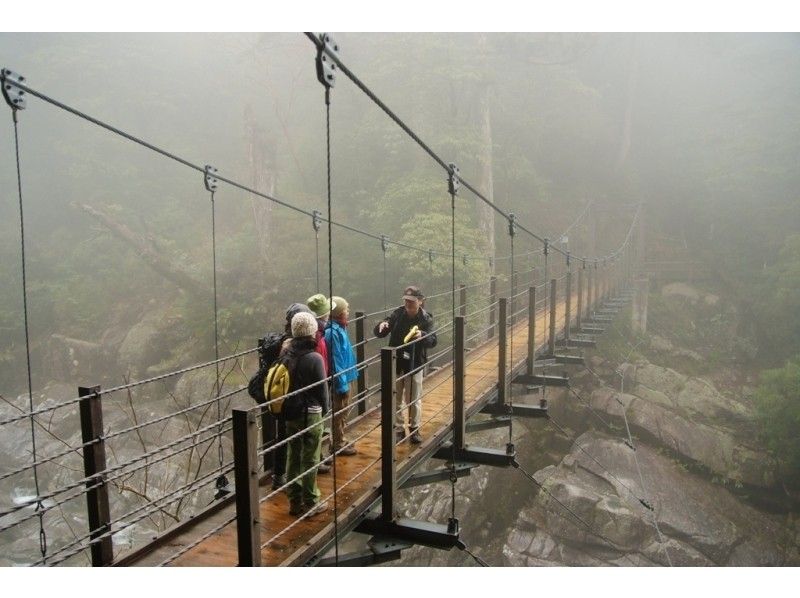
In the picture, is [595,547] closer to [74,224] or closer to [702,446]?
[702,446]

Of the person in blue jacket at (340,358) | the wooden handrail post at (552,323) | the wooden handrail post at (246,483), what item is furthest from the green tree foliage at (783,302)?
the wooden handrail post at (246,483)

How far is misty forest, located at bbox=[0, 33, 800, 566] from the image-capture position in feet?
24.3

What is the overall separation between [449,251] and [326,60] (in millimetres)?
6752

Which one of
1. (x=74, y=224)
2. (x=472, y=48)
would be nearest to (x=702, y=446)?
(x=472, y=48)

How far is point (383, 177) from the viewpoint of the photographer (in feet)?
35.4

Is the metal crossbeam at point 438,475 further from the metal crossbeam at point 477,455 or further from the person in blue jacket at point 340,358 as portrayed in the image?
the person in blue jacket at point 340,358

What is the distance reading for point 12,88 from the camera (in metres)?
2.20

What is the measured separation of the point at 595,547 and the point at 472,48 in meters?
8.20

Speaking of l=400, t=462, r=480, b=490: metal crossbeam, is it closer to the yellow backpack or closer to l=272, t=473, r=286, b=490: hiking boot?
l=272, t=473, r=286, b=490: hiking boot

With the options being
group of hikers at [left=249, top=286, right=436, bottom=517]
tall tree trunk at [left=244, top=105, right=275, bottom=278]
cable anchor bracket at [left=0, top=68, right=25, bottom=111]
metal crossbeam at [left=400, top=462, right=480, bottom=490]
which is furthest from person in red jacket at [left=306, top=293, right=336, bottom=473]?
tall tree trunk at [left=244, top=105, right=275, bottom=278]

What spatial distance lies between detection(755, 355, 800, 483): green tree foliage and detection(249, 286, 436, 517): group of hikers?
6879 mm

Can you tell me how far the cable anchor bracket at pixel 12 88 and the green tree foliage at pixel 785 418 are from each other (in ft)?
29.5

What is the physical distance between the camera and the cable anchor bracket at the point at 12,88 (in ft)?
7.10

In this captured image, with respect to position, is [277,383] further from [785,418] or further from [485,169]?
[485,169]
